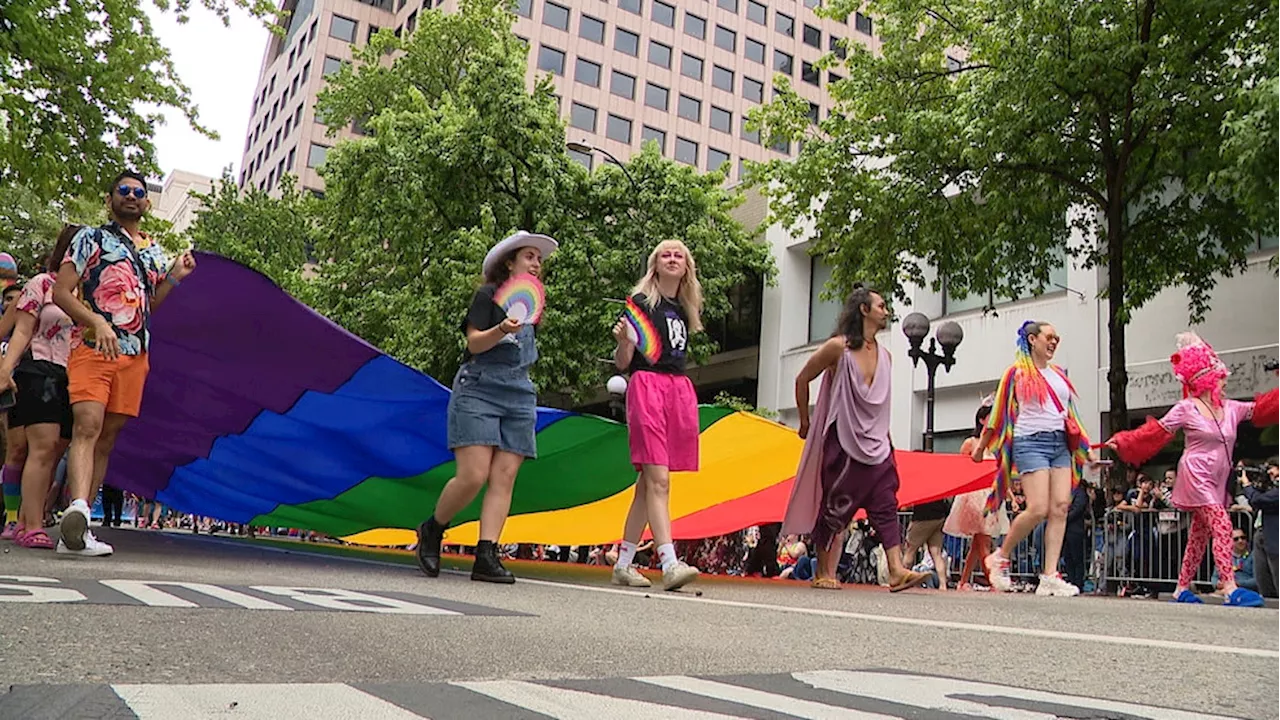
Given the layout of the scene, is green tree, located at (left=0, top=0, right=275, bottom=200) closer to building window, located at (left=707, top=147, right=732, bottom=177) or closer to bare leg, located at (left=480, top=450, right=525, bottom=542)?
bare leg, located at (left=480, top=450, right=525, bottom=542)

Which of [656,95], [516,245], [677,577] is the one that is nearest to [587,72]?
[656,95]

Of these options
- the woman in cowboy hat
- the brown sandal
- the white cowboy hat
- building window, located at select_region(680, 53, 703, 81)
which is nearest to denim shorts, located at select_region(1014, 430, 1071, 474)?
the brown sandal

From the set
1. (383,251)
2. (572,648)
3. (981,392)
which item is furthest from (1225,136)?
(383,251)

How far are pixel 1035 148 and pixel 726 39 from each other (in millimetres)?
49700

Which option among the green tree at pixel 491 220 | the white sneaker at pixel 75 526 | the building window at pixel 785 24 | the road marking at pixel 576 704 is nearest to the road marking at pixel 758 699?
the road marking at pixel 576 704

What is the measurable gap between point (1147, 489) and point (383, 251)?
17266mm

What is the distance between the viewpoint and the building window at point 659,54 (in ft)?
197

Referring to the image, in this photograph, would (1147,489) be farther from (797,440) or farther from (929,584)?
(797,440)

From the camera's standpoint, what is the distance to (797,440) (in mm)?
9164

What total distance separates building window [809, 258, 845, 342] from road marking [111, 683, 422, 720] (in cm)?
2470

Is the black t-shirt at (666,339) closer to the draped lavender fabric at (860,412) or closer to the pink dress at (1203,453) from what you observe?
the draped lavender fabric at (860,412)

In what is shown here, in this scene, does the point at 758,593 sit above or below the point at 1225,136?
below

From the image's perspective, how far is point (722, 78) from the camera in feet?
202

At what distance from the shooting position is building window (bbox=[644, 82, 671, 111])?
2335 inches
